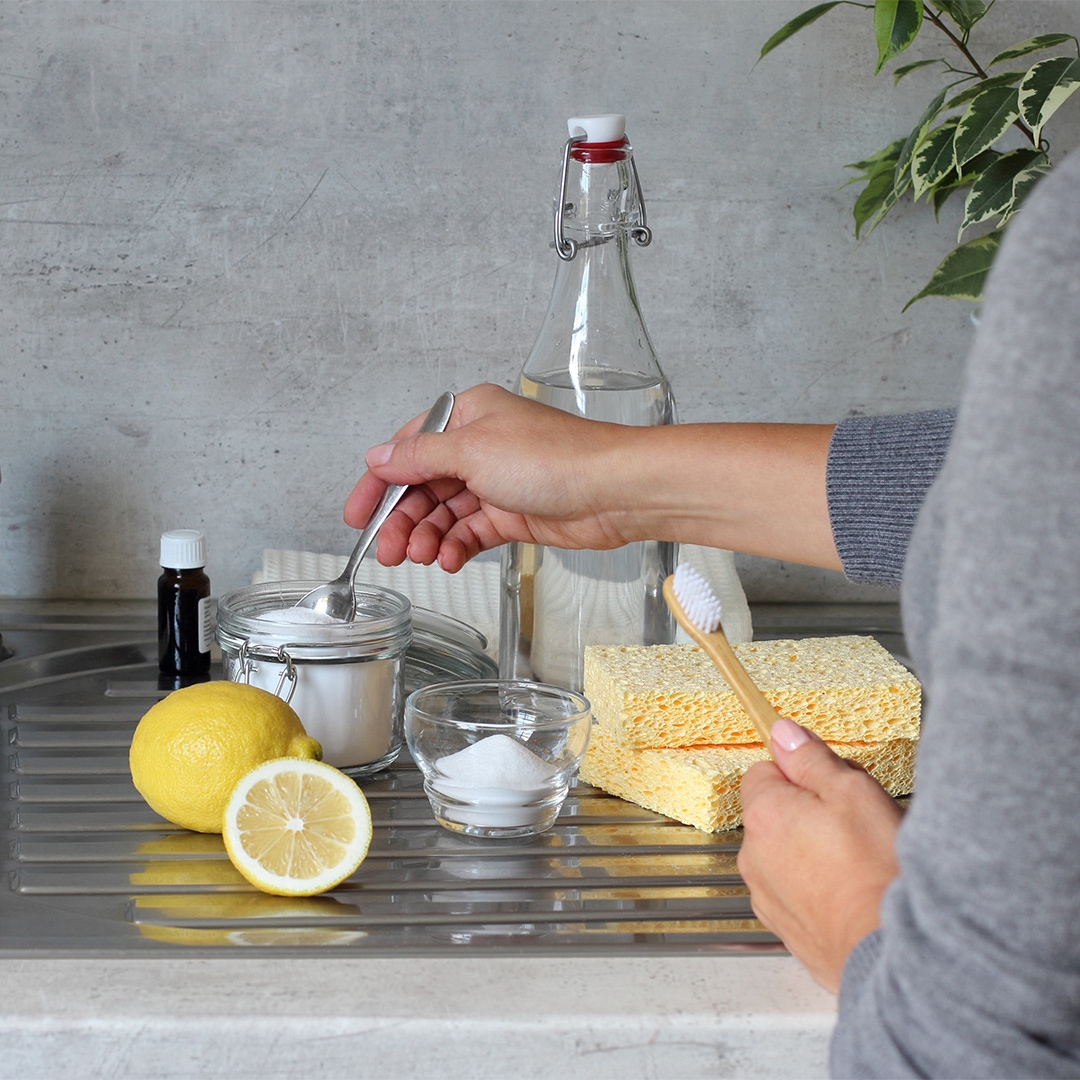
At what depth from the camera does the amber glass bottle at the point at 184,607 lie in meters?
0.98

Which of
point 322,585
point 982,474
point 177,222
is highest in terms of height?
point 177,222

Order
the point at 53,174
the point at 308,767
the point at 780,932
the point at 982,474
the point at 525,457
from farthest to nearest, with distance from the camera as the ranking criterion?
the point at 53,174 → the point at 525,457 → the point at 308,767 → the point at 780,932 → the point at 982,474

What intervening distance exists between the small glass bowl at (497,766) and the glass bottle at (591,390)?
0.56ft

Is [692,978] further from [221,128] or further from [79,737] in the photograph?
[221,128]

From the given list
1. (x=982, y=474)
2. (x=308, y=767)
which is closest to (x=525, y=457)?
(x=308, y=767)

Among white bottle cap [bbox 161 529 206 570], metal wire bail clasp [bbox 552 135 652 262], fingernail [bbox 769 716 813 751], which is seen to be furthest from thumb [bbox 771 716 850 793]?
white bottle cap [bbox 161 529 206 570]

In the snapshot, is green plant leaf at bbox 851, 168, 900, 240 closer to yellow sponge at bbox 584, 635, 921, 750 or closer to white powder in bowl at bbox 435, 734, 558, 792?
yellow sponge at bbox 584, 635, 921, 750

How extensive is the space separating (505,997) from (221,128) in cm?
94

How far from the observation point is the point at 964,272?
3.57 ft

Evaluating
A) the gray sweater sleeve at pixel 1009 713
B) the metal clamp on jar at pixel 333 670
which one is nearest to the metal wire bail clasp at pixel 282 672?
the metal clamp on jar at pixel 333 670

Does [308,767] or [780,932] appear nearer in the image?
[780,932]

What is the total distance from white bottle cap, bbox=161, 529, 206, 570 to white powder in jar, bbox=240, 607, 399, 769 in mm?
208

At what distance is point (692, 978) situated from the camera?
1.83 ft

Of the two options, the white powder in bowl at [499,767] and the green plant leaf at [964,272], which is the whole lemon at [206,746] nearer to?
the white powder in bowl at [499,767]
